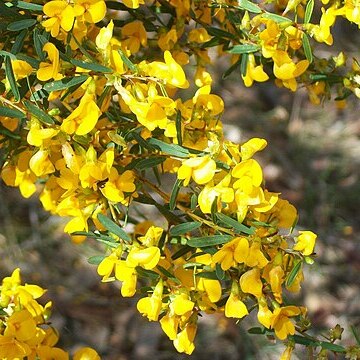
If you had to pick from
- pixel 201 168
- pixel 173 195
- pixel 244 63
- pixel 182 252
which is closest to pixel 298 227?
pixel 244 63

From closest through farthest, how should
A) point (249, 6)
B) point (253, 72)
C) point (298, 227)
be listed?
point (249, 6), point (253, 72), point (298, 227)

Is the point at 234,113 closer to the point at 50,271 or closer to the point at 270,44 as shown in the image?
the point at 50,271

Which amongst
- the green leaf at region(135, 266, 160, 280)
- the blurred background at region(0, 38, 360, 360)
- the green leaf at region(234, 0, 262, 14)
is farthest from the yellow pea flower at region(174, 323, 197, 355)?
the blurred background at region(0, 38, 360, 360)

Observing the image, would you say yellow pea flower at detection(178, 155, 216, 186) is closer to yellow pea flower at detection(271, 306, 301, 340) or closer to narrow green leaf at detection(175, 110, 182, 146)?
narrow green leaf at detection(175, 110, 182, 146)

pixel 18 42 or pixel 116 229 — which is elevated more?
pixel 18 42

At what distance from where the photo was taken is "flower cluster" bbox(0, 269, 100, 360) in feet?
4.18

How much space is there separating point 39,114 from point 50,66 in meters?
0.08

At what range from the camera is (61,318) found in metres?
2.97

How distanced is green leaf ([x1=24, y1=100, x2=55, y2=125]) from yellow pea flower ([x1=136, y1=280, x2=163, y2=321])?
32cm

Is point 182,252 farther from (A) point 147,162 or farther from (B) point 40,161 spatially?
(B) point 40,161

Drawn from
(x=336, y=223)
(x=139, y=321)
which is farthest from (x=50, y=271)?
(x=336, y=223)

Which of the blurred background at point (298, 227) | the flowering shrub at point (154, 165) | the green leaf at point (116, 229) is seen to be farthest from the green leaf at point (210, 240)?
the blurred background at point (298, 227)

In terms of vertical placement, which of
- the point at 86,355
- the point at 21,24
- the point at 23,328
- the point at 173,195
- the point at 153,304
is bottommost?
the point at 86,355

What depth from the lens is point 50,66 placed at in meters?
1.24
